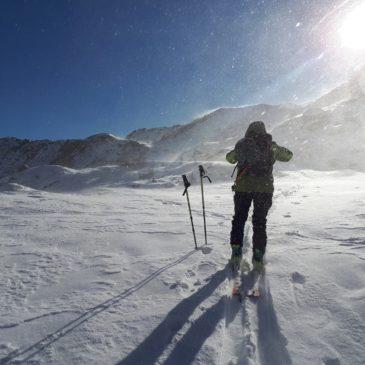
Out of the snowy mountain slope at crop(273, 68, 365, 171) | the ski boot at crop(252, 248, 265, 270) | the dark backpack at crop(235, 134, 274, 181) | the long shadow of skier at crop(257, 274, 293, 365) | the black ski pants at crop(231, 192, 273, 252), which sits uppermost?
→ the snowy mountain slope at crop(273, 68, 365, 171)

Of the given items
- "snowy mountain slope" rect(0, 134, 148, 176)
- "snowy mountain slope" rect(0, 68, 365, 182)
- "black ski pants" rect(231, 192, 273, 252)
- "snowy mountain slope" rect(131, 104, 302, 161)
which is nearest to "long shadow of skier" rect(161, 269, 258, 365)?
"black ski pants" rect(231, 192, 273, 252)

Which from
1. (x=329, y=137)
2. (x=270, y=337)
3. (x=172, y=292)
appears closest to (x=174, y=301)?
(x=172, y=292)

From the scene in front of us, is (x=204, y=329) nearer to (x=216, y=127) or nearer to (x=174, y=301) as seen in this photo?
(x=174, y=301)

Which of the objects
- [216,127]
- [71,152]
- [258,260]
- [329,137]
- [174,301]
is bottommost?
[174,301]

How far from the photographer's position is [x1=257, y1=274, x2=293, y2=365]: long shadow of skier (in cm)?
275

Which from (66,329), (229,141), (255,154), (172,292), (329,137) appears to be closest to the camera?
(66,329)

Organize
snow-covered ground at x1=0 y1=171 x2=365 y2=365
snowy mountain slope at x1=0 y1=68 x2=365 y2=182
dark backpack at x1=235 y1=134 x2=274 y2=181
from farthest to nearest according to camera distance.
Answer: snowy mountain slope at x1=0 y1=68 x2=365 y2=182 < dark backpack at x1=235 y1=134 x2=274 y2=181 < snow-covered ground at x1=0 y1=171 x2=365 y2=365

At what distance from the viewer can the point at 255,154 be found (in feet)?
15.6

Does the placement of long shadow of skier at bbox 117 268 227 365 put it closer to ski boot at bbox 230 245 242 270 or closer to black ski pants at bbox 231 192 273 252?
ski boot at bbox 230 245 242 270

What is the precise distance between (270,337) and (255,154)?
2.51 metres

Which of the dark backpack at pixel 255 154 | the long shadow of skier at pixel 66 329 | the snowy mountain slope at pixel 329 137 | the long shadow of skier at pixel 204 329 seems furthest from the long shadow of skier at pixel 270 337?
the snowy mountain slope at pixel 329 137

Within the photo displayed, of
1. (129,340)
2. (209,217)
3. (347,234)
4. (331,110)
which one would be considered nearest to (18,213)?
(209,217)

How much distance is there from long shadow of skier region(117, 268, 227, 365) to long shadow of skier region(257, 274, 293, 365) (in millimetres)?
431

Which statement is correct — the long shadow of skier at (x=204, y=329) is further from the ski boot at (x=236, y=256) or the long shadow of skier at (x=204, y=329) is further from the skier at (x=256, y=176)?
the skier at (x=256, y=176)
